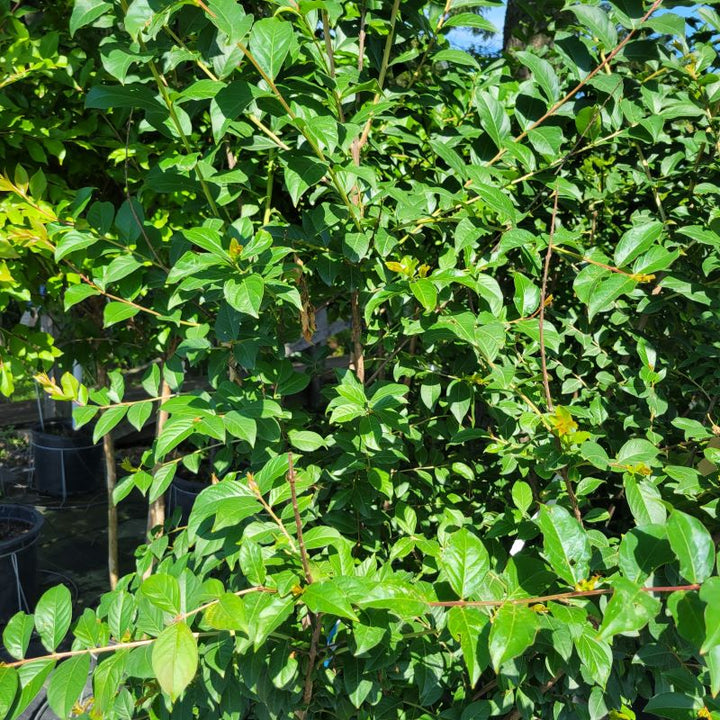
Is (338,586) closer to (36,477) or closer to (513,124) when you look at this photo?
(513,124)

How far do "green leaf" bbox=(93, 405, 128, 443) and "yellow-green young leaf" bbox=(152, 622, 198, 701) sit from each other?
1.25 ft

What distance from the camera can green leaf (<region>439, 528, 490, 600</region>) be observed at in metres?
0.84

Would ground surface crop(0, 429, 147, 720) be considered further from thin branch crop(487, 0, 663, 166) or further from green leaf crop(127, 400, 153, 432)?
thin branch crop(487, 0, 663, 166)

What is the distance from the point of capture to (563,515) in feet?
2.75

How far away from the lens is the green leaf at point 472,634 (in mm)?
759

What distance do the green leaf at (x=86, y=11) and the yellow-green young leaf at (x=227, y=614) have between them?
86cm

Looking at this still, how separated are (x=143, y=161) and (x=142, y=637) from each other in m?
1.33

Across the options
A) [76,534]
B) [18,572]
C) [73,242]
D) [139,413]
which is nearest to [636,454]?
[139,413]

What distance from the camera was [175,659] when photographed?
0.76m

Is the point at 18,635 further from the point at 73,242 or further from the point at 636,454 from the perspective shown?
the point at 636,454

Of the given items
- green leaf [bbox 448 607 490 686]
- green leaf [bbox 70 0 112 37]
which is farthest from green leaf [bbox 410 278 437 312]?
green leaf [bbox 70 0 112 37]

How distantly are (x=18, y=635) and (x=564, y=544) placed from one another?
2.53 feet

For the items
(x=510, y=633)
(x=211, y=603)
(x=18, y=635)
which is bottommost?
(x=18, y=635)

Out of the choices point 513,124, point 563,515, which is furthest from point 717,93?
point 563,515
